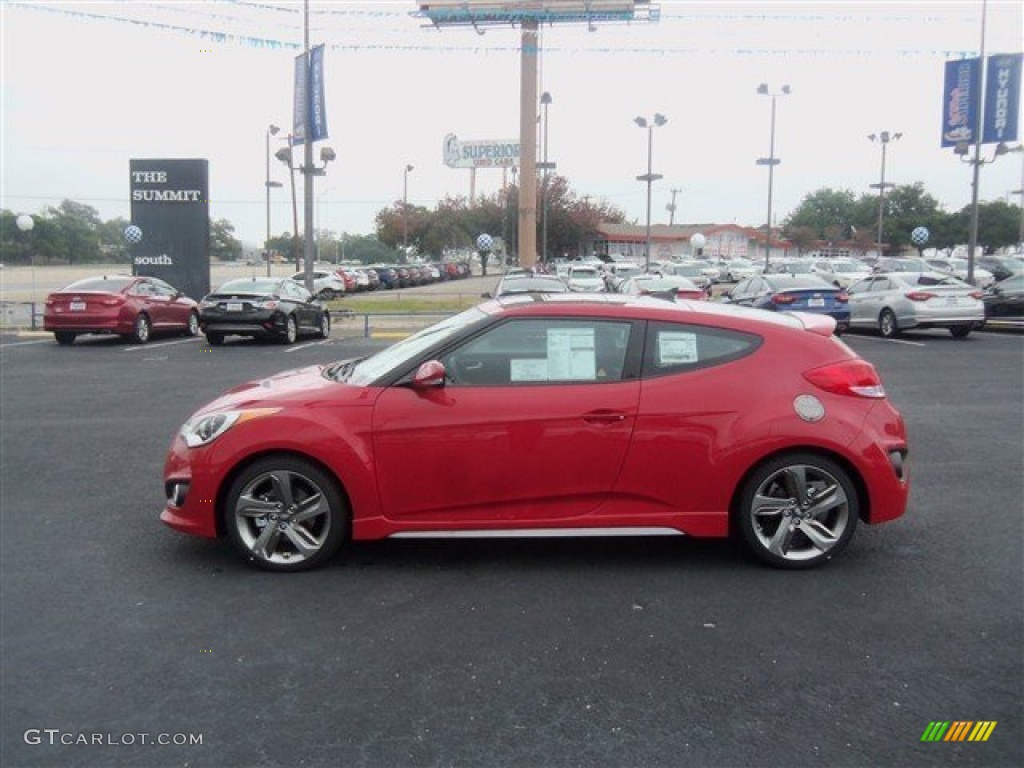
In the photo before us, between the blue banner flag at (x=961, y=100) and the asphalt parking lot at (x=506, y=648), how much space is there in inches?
857

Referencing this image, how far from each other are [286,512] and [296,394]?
65 centimetres

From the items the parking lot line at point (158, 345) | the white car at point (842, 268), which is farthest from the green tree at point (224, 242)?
the parking lot line at point (158, 345)

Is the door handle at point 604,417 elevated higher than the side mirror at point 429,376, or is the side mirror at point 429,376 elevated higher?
the side mirror at point 429,376

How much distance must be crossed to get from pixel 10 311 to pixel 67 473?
21390 millimetres

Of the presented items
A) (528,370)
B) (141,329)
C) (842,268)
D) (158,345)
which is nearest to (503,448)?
(528,370)

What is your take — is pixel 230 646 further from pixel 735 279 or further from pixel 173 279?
pixel 735 279

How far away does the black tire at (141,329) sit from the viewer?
1928 centimetres

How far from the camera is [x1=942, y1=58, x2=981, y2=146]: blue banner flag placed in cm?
2497

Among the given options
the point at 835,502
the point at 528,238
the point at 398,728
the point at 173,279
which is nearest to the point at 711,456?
the point at 835,502

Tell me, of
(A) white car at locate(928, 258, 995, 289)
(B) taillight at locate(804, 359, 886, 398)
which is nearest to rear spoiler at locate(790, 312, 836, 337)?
(B) taillight at locate(804, 359, 886, 398)

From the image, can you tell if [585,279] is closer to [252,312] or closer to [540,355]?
[252,312]

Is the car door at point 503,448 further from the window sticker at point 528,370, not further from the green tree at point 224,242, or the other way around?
the green tree at point 224,242

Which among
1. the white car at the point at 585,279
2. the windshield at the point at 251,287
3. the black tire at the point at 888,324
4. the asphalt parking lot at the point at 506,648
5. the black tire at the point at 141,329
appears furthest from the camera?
the white car at the point at 585,279

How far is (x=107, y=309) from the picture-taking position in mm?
18906
